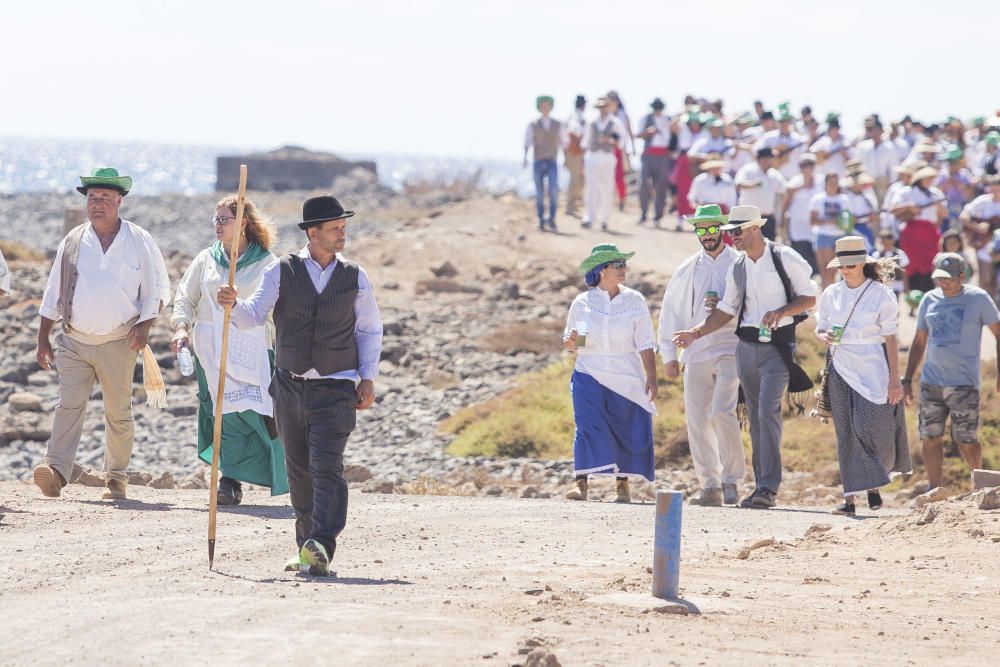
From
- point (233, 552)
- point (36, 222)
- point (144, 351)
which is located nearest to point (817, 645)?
point (233, 552)

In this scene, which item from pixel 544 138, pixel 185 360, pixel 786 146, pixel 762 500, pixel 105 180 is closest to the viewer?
pixel 185 360

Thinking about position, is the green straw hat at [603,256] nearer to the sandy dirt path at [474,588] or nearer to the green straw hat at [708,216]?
the green straw hat at [708,216]

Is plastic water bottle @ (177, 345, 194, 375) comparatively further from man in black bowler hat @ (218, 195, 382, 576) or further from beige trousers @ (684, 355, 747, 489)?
beige trousers @ (684, 355, 747, 489)

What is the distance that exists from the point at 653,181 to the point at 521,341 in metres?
6.19

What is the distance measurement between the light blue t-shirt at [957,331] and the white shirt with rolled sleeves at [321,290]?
5.85 meters

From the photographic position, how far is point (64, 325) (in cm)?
1204

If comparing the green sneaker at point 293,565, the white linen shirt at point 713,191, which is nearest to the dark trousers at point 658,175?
the white linen shirt at point 713,191

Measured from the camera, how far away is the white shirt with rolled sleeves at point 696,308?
13383mm

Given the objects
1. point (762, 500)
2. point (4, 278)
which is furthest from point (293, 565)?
point (762, 500)

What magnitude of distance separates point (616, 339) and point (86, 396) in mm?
3691

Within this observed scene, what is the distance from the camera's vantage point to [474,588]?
9094 millimetres

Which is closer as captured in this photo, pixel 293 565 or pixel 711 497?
pixel 293 565

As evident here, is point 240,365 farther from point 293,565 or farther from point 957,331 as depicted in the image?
point 957,331

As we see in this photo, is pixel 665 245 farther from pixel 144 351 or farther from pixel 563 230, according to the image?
pixel 144 351
